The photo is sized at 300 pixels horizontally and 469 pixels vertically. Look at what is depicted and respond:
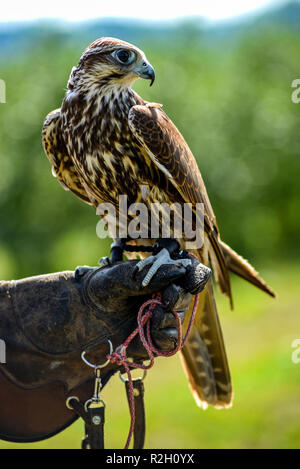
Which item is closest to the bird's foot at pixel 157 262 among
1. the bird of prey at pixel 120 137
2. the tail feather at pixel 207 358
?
the bird of prey at pixel 120 137

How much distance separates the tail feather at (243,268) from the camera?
109 inches

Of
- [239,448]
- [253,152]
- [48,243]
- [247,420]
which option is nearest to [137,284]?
[239,448]

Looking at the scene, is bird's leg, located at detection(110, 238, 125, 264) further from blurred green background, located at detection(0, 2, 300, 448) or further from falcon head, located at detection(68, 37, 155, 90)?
blurred green background, located at detection(0, 2, 300, 448)

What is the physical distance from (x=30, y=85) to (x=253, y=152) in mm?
3113

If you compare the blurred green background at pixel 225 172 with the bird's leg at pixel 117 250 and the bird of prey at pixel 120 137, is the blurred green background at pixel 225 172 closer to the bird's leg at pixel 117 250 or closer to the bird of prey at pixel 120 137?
the bird's leg at pixel 117 250

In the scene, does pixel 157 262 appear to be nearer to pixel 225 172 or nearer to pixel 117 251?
pixel 117 251

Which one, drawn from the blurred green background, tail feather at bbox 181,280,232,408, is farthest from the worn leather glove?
the blurred green background

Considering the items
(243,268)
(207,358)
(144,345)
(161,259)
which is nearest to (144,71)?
(161,259)

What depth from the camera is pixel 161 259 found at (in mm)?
2430

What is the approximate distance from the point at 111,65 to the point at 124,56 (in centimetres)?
7

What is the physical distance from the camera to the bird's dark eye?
2.58 metres

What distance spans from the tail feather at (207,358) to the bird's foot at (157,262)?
51 cm

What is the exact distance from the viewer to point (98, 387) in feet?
7.12

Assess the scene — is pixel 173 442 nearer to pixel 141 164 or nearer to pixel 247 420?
pixel 247 420
